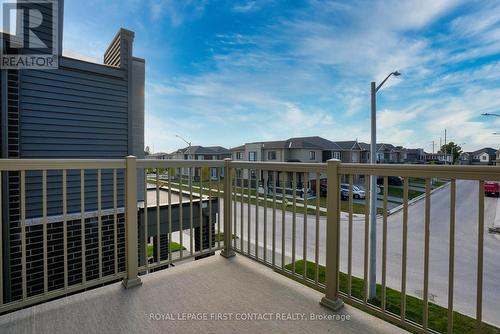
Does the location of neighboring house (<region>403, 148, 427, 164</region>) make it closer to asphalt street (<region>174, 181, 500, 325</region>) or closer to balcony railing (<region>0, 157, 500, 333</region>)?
asphalt street (<region>174, 181, 500, 325</region>)

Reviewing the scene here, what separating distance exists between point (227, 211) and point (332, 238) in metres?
1.28

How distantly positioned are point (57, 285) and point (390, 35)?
10142 millimetres

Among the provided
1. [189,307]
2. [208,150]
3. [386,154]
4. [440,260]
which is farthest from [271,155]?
[189,307]

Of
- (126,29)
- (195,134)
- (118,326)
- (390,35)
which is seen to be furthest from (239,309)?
(195,134)

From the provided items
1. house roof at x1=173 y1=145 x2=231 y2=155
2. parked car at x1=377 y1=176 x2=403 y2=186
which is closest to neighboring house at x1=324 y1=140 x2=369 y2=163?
house roof at x1=173 y1=145 x2=231 y2=155

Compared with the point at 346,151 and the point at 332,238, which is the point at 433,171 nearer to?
the point at 332,238

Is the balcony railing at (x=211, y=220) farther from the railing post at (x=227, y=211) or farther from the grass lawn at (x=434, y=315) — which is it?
the grass lawn at (x=434, y=315)

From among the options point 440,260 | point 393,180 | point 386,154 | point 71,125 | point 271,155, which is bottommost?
point 440,260

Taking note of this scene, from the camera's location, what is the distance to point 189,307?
178 cm

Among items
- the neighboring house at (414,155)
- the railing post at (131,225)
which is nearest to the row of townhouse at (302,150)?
the neighboring house at (414,155)

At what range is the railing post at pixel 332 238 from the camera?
1.75m

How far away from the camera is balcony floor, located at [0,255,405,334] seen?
5.13ft

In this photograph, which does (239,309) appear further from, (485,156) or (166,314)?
(485,156)

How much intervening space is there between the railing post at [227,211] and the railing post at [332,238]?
1.15m
